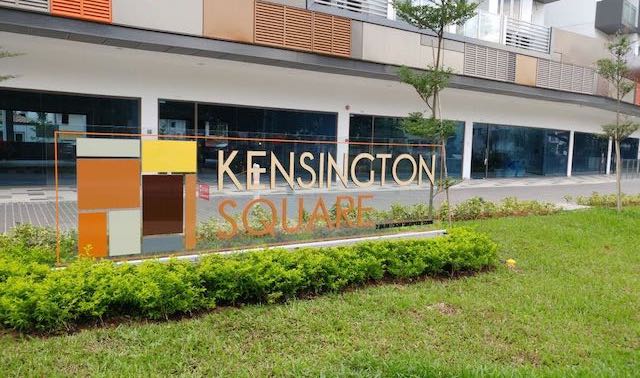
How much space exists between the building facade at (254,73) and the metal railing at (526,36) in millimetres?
62

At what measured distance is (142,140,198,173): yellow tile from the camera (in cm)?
545

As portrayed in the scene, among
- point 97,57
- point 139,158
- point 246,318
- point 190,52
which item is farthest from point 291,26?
point 246,318

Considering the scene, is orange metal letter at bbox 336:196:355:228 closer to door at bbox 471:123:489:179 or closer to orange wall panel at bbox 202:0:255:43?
orange wall panel at bbox 202:0:255:43

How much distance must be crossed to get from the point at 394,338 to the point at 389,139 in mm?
6672

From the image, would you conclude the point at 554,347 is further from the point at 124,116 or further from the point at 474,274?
the point at 124,116

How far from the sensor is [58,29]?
10.2 metres

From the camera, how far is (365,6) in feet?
50.6

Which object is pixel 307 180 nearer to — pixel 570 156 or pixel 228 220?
pixel 228 220

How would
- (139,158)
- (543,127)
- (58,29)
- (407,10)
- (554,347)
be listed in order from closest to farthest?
(554,347) → (139,158) → (407,10) → (58,29) → (543,127)

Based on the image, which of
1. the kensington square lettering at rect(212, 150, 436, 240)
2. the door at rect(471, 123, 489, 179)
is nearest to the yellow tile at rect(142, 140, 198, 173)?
the kensington square lettering at rect(212, 150, 436, 240)

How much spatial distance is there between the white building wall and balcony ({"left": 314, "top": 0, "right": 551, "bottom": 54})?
2.10 meters

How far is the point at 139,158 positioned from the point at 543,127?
2336cm

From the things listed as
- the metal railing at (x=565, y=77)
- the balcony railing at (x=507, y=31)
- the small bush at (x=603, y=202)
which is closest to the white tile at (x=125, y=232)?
the small bush at (x=603, y=202)

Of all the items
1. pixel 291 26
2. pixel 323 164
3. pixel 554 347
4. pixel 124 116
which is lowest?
pixel 554 347
